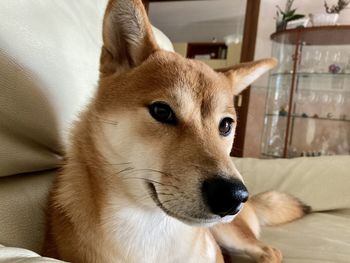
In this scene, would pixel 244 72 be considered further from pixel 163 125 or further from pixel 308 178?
pixel 308 178

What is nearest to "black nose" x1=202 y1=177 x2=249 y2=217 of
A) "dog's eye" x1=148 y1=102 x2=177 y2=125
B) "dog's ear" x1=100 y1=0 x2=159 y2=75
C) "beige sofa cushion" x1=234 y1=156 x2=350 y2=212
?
"dog's eye" x1=148 y1=102 x2=177 y2=125

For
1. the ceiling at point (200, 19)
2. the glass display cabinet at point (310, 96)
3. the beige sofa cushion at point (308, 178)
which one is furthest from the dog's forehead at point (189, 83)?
the ceiling at point (200, 19)

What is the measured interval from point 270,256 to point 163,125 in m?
0.50

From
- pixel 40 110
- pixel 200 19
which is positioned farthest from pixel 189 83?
pixel 200 19

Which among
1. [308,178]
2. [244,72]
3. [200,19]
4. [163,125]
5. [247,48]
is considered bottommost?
[308,178]

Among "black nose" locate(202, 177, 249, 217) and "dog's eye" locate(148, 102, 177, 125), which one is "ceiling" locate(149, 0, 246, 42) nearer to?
"dog's eye" locate(148, 102, 177, 125)

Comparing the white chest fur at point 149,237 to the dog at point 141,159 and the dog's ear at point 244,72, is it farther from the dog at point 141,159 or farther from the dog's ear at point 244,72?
the dog's ear at point 244,72

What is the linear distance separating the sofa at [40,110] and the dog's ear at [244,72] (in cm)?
36

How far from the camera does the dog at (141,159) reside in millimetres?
682

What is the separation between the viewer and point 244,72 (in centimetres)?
103

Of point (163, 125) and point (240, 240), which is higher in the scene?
point (163, 125)

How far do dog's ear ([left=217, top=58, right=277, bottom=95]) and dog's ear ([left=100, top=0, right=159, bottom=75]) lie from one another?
0.72 ft

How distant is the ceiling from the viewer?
452cm

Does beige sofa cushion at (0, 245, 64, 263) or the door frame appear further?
the door frame
